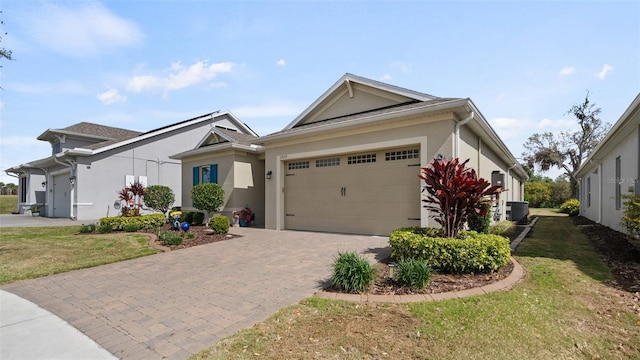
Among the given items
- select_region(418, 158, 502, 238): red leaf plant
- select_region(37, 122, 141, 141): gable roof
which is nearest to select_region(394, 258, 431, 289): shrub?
select_region(418, 158, 502, 238): red leaf plant

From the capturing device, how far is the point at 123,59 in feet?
32.1

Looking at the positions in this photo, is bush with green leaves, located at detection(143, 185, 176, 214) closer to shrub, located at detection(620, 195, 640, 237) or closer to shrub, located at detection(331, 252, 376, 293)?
shrub, located at detection(331, 252, 376, 293)

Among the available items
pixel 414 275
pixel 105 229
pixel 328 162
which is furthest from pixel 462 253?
pixel 105 229

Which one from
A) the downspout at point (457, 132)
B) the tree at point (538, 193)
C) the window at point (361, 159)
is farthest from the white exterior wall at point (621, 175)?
the tree at point (538, 193)

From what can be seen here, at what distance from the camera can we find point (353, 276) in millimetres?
4516

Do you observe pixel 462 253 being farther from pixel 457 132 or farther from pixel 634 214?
pixel 457 132

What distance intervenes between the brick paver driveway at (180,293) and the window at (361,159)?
300 centimetres

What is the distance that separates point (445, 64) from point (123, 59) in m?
10.1

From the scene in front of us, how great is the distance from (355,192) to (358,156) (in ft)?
3.97

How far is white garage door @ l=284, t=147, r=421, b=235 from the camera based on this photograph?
9.15 metres

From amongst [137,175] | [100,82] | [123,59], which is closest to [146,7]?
[123,59]

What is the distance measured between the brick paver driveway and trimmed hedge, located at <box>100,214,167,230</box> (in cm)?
524

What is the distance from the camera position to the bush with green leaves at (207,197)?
12547mm

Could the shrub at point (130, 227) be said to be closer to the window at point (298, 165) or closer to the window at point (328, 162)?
the window at point (298, 165)
